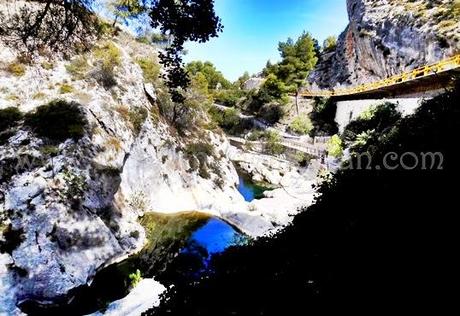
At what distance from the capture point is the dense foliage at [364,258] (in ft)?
12.7

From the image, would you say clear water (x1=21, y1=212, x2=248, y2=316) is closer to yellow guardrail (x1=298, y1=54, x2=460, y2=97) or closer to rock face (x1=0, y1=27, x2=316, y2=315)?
rock face (x1=0, y1=27, x2=316, y2=315)

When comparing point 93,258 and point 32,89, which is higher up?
point 32,89

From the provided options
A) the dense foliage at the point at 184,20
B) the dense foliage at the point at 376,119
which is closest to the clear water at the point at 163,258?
the dense foliage at the point at 184,20

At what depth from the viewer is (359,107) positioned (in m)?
36.4

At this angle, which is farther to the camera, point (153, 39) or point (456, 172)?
point (153, 39)

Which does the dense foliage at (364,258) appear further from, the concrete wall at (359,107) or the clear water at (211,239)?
the concrete wall at (359,107)

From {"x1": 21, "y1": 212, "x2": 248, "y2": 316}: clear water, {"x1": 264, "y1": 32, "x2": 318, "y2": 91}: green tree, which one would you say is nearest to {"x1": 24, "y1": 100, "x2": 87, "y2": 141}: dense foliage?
{"x1": 21, "y1": 212, "x2": 248, "y2": 316}: clear water

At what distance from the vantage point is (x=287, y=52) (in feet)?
179

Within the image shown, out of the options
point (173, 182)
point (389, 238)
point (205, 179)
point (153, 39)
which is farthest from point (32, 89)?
point (153, 39)

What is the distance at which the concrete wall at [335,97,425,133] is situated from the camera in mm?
25344

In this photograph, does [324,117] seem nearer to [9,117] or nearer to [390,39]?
[390,39]

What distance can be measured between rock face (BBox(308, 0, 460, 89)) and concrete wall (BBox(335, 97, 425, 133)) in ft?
22.0

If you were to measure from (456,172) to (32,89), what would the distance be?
2275cm

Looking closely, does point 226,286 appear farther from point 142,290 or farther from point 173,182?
point 173,182
